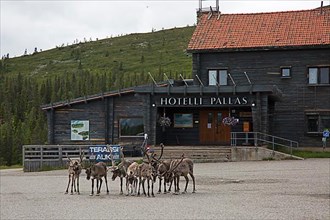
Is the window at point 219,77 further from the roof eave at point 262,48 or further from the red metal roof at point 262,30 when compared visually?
the red metal roof at point 262,30

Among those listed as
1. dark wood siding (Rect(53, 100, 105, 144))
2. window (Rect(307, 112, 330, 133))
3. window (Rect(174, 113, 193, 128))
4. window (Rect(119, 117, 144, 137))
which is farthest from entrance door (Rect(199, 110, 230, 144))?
dark wood siding (Rect(53, 100, 105, 144))

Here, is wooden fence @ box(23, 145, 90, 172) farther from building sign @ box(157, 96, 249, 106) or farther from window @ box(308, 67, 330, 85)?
window @ box(308, 67, 330, 85)

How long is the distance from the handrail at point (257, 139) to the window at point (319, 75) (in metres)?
3.78

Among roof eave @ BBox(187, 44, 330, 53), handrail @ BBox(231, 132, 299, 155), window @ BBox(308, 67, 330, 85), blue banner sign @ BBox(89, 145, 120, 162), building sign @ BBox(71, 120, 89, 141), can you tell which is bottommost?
blue banner sign @ BBox(89, 145, 120, 162)

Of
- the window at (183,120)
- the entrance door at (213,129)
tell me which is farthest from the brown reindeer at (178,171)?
the window at (183,120)

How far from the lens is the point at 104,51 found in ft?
511

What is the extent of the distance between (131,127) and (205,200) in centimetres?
2145

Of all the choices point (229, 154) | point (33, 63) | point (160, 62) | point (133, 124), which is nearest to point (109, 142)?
point (133, 124)

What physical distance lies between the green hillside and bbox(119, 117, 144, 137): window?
25.5 meters

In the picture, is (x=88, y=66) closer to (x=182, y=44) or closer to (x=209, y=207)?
(x=182, y=44)

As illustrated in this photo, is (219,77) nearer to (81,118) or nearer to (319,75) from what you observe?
(319,75)

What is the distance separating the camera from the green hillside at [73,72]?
250ft

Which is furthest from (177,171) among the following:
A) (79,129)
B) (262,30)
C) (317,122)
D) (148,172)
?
(262,30)

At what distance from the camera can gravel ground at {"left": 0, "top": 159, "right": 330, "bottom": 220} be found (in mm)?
14891
